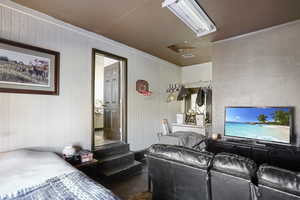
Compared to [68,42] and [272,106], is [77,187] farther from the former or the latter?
[272,106]

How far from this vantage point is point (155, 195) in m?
1.90

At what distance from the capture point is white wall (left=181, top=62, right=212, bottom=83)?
4.94 metres

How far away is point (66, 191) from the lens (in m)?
1.14

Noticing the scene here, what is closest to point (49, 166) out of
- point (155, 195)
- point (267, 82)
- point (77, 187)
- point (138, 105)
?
point (77, 187)

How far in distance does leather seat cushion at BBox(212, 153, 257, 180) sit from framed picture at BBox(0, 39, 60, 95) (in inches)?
98.3

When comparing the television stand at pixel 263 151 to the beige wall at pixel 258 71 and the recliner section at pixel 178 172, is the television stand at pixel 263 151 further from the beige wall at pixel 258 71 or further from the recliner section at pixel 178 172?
the recliner section at pixel 178 172

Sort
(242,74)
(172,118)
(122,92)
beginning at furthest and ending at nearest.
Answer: (172,118), (122,92), (242,74)

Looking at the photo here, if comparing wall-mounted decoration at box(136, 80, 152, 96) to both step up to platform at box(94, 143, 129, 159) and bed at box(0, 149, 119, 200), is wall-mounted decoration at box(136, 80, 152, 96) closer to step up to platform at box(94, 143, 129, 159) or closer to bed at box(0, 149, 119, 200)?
step up to platform at box(94, 143, 129, 159)

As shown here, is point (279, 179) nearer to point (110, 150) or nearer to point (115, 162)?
point (115, 162)

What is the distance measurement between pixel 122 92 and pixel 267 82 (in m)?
3.00

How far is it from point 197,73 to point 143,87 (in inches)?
84.9

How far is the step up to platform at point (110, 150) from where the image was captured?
2.97 metres

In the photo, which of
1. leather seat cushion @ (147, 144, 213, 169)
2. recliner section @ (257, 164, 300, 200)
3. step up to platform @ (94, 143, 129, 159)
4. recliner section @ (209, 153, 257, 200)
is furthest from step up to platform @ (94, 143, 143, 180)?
recliner section @ (257, 164, 300, 200)

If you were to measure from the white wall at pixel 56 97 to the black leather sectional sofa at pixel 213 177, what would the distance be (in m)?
1.61
